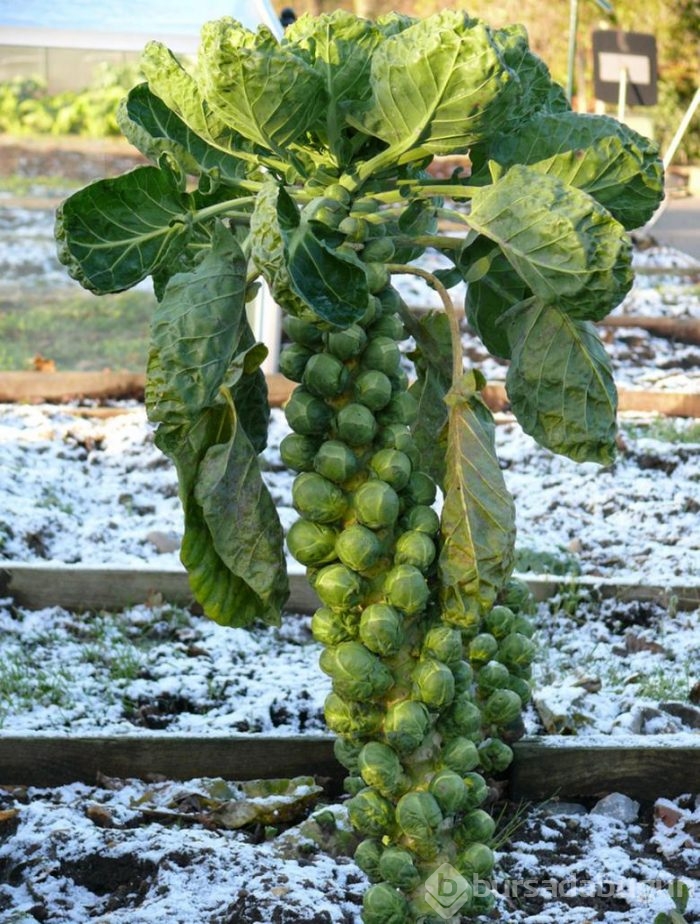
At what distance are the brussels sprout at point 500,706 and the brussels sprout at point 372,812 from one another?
42 centimetres

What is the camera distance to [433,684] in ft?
5.31

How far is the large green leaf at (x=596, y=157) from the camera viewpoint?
65.7 inches

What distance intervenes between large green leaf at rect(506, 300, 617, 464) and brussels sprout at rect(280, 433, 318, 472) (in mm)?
299

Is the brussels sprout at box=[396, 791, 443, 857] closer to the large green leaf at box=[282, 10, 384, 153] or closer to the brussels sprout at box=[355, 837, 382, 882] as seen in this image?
the brussels sprout at box=[355, 837, 382, 882]

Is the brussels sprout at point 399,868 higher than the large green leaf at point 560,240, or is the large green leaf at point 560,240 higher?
the large green leaf at point 560,240

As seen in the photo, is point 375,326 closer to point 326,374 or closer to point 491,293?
point 326,374

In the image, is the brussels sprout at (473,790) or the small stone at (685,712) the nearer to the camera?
the brussels sprout at (473,790)

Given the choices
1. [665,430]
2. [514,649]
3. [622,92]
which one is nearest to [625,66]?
[622,92]

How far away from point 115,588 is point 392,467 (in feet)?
6.15

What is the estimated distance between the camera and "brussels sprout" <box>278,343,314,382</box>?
168cm

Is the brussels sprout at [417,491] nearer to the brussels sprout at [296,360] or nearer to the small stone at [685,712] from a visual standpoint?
the brussels sprout at [296,360]

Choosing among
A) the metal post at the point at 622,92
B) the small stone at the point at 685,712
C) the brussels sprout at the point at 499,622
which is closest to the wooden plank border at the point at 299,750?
the small stone at the point at 685,712

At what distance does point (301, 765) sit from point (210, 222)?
1.19 metres

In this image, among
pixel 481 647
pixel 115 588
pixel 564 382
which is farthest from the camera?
pixel 115 588
